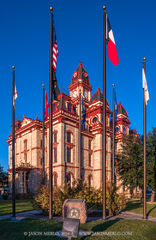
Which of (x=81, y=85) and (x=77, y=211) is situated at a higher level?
(x=81, y=85)

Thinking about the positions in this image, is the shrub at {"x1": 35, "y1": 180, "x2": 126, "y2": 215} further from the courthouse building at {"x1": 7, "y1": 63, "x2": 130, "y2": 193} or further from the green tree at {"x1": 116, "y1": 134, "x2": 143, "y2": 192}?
the courthouse building at {"x1": 7, "y1": 63, "x2": 130, "y2": 193}

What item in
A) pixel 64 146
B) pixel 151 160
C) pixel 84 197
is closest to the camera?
pixel 84 197

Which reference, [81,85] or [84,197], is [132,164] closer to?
[84,197]

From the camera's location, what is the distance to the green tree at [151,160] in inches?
920

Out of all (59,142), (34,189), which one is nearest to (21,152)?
(34,189)

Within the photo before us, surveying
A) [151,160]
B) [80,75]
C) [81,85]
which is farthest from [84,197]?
[80,75]

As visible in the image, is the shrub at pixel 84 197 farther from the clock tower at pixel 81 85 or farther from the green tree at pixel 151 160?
the clock tower at pixel 81 85

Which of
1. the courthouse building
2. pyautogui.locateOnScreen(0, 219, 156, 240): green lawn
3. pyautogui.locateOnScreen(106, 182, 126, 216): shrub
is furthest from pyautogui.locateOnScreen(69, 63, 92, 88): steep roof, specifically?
pyautogui.locateOnScreen(0, 219, 156, 240): green lawn

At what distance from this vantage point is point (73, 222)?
7.81 meters

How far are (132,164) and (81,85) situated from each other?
2434cm

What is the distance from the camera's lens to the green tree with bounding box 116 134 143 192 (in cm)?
2570

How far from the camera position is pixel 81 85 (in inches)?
1832

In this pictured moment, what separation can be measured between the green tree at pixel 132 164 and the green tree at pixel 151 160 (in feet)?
3.63

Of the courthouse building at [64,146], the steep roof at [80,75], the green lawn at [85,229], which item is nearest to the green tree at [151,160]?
the courthouse building at [64,146]
